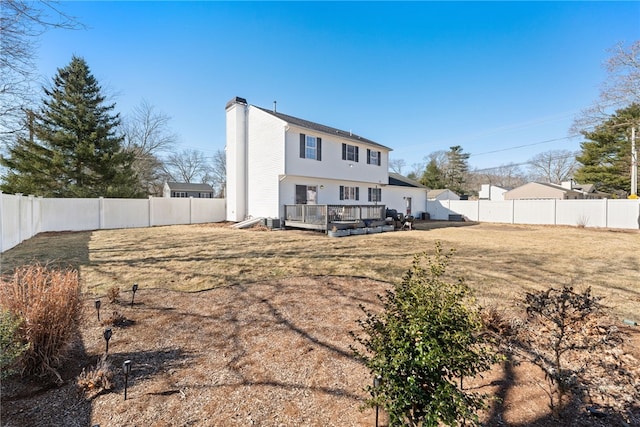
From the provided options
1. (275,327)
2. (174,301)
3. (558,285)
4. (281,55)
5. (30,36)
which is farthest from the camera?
(281,55)

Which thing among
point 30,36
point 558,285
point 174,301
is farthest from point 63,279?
point 558,285

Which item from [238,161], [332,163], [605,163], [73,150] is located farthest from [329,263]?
[605,163]

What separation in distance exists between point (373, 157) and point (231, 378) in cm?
1833

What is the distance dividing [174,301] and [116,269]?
3.03 m

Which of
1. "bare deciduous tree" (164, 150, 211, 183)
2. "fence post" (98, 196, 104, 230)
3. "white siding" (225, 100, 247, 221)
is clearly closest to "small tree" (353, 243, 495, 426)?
"white siding" (225, 100, 247, 221)

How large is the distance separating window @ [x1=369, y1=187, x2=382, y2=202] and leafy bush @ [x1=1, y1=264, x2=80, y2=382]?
18246 millimetres

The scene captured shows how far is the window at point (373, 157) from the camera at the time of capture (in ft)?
62.4

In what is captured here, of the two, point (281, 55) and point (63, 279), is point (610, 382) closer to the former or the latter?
point (63, 279)

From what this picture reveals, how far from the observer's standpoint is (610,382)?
2453mm

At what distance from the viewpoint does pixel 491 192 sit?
136 feet

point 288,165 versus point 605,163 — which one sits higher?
point 605,163

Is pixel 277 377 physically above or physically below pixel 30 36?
below

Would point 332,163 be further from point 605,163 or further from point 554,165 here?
point 554,165

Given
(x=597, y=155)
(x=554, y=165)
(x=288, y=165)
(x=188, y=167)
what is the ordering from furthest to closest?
(x=554, y=165), (x=188, y=167), (x=597, y=155), (x=288, y=165)
